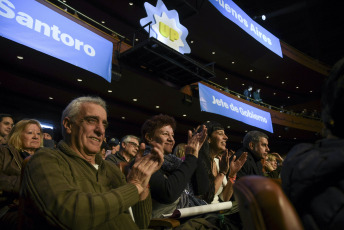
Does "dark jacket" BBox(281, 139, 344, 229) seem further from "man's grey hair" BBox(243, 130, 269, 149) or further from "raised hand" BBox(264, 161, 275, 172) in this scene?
"raised hand" BBox(264, 161, 275, 172)

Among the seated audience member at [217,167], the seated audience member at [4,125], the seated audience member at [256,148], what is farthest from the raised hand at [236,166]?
the seated audience member at [4,125]

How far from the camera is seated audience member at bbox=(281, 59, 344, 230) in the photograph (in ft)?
2.25

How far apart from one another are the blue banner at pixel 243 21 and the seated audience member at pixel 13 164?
455cm

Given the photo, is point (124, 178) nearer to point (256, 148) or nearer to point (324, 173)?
point (324, 173)

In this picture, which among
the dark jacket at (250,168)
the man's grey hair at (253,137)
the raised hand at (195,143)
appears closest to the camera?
the raised hand at (195,143)

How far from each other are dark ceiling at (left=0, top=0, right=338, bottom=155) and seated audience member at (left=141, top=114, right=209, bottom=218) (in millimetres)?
5007

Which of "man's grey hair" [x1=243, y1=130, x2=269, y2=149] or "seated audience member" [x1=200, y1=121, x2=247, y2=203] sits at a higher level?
"man's grey hair" [x1=243, y1=130, x2=269, y2=149]

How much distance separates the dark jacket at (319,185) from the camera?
68 cm

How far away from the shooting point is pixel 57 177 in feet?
3.71

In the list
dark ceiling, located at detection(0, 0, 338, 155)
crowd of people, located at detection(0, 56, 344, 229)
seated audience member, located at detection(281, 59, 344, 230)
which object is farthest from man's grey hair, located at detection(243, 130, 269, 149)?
dark ceiling, located at detection(0, 0, 338, 155)

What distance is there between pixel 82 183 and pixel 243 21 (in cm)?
618

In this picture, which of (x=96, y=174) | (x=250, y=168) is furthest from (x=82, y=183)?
(x=250, y=168)

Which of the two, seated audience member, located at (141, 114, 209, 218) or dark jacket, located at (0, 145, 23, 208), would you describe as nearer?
seated audience member, located at (141, 114, 209, 218)

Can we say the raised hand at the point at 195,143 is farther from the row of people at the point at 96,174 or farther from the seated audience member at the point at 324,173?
the seated audience member at the point at 324,173
